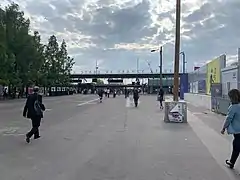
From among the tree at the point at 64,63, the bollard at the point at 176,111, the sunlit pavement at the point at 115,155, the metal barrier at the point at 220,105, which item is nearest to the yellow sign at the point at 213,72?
the metal barrier at the point at 220,105

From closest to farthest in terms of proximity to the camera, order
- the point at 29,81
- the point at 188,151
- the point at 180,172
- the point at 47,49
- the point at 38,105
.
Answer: the point at 180,172 → the point at 188,151 → the point at 38,105 → the point at 29,81 → the point at 47,49

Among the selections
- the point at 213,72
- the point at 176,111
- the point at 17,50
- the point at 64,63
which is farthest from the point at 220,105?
the point at 64,63

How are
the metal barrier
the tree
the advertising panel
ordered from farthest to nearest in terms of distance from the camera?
1. the tree
2. the advertising panel
3. the metal barrier

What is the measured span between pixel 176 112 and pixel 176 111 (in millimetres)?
55

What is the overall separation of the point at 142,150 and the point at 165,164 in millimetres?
2153

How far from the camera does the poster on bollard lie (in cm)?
2072

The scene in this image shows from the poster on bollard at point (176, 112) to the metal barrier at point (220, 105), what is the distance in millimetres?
6096

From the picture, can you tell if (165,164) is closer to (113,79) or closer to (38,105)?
(38,105)

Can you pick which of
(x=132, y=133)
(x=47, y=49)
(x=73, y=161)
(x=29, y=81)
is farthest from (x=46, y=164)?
(x=47, y=49)

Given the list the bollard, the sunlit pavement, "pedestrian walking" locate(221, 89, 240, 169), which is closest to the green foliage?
the bollard

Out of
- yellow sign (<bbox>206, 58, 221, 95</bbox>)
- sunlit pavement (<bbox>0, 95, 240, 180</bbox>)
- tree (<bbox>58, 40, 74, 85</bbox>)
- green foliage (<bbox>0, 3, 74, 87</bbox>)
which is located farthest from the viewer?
tree (<bbox>58, 40, 74, 85</bbox>)

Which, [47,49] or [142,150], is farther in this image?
[47,49]

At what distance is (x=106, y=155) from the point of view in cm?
1075

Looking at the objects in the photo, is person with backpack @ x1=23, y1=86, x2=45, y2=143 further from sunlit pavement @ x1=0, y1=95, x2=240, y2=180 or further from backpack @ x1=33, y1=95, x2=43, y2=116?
sunlit pavement @ x1=0, y1=95, x2=240, y2=180
